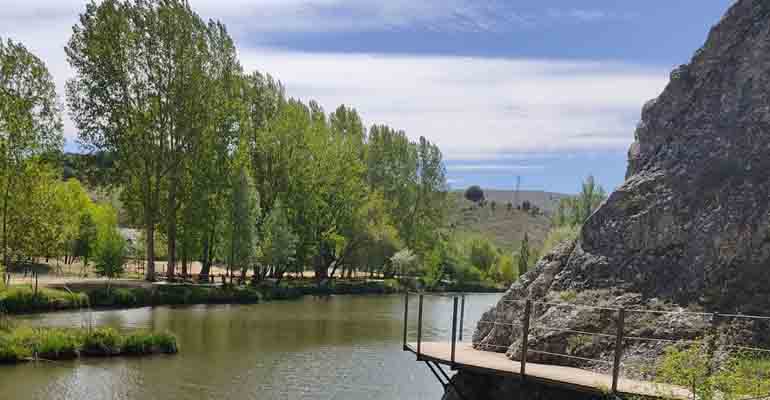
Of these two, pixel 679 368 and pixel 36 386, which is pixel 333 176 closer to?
pixel 36 386

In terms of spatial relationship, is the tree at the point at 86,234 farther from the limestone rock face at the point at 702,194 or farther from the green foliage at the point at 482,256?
the limestone rock face at the point at 702,194

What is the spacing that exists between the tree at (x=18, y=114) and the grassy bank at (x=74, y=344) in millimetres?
20442

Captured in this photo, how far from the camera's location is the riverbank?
38.7m

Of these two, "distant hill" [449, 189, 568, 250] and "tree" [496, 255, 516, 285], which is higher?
"distant hill" [449, 189, 568, 250]

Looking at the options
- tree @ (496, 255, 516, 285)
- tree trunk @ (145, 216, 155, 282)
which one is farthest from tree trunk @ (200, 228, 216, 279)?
tree @ (496, 255, 516, 285)

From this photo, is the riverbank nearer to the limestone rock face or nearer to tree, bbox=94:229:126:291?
tree, bbox=94:229:126:291

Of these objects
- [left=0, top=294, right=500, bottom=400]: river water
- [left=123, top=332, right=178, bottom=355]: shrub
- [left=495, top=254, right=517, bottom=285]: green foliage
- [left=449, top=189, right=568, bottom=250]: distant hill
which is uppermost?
[left=449, top=189, right=568, bottom=250]: distant hill

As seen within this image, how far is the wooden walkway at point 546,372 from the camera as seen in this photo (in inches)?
410

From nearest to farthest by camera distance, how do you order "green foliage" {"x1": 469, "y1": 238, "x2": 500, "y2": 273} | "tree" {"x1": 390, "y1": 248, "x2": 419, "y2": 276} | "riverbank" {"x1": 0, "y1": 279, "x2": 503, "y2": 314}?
"riverbank" {"x1": 0, "y1": 279, "x2": 503, "y2": 314}, "tree" {"x1": 390, "y1": 248, "x2": 419, "y2": 276}, "green foliage" {"x1": 469, "y1": 238, "x2": 500, "y2": 273}

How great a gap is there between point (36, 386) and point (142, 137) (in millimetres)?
33929

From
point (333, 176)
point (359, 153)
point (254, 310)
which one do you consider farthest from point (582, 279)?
point (359, 153)

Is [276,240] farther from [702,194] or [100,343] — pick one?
[702,194]

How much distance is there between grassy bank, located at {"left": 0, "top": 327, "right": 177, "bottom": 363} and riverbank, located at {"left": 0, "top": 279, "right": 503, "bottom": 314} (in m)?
7.60

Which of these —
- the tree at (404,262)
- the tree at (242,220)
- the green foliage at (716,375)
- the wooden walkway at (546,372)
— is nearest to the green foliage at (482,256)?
the tree at (404,262)
